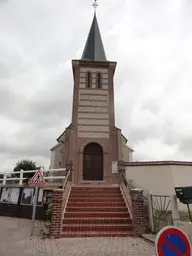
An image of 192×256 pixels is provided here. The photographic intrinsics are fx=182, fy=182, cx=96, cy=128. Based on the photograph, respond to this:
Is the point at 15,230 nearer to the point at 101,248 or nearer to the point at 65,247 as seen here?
the point at 65,247

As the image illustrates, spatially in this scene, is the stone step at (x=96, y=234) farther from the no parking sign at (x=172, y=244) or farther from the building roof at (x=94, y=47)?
the building roof at (x=94, y=47)

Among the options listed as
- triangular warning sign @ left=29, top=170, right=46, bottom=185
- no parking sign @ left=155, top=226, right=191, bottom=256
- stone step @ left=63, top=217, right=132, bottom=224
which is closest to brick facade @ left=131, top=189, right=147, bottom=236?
stone step @ left=63, top=217, right=132, bottom=224

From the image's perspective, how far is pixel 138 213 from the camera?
20.9 feet

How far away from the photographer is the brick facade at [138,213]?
616 cm

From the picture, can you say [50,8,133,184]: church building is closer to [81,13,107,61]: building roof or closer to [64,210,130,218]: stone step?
[81,13,107,61]: building roof

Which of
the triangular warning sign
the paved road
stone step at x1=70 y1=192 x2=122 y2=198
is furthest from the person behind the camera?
stone step at x1=70 y1=192 x2=122 y2=198

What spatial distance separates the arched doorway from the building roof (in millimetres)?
8444

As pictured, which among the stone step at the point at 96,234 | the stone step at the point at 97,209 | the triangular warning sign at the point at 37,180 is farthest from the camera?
the stone step at the point at 97,209

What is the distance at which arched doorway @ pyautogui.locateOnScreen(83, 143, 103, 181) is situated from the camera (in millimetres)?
12195

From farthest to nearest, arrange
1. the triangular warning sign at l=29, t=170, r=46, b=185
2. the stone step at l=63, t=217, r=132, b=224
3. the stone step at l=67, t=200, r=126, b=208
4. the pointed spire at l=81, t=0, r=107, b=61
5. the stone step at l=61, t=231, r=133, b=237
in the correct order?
1. the pointed spire at l=81, t=0, r=107, b=61
2. the stone step at l=67, t=200, r=126, b=208
3. the triangular warning sign at l=29, t=170, r=46, b=185
4. the stone step at l=63, t=217, r=132, b=224
5. the stone step at l=61, t=231, r=133, b=237

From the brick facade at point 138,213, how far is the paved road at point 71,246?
1.50 feet

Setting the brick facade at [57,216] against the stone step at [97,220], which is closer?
the brick facade at [57,216]

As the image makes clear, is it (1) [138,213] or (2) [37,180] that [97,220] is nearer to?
(1) [138,213]

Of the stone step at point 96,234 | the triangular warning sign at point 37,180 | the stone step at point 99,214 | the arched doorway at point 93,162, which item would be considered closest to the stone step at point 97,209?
the stone step at point 99,214
